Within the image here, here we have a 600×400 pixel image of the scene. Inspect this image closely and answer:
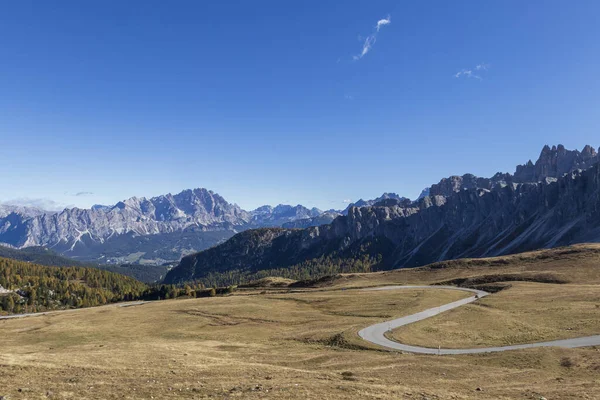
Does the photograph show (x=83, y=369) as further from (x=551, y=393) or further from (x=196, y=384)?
(x=551, y=393)

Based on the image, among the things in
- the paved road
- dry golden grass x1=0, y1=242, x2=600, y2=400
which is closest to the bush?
dry golden grass x1=0, y1=242, x2=600, y2=400

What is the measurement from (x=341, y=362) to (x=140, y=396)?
25.0 meters

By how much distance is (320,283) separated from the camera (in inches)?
6649

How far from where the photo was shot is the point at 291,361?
46.9m

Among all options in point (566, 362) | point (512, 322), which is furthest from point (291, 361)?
point (512, 322)

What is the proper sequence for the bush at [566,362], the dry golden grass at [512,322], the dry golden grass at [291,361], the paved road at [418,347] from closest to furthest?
the dry golden grass at [291,361]
the bush at [566,362]
the paved road at [418,347]
the dry golden grass at [512,322]

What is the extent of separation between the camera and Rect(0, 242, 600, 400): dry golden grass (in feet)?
96.7

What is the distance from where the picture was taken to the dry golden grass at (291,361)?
96.7 feet

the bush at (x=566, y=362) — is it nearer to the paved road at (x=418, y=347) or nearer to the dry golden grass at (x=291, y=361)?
the dry golden grass at (x=291, y=361)

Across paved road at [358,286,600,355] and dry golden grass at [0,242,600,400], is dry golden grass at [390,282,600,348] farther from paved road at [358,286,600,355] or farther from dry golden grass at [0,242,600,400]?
paved road at [358,286,600,355]

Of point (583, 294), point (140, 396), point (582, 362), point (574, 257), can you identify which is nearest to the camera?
point (140, 396)

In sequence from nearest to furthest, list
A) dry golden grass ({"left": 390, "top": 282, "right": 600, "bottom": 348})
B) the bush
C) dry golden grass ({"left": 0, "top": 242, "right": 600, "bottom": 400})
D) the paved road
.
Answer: dry golden grass ({"left": 0, "top": 242, "right": 600, "bottom": 400}) → the bush → the paved road → dry golden grass ({"left": 390, "top": 282, "right": 600, "bottom": 348})

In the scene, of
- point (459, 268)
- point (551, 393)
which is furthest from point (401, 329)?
point (459, 268)

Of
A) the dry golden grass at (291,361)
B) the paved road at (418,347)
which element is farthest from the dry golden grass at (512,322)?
the paved road at (418,347)
